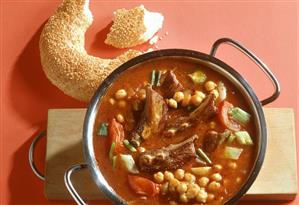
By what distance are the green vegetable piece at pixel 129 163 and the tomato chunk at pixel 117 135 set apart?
0.11ft

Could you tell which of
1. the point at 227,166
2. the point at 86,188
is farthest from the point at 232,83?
the point at 86,188

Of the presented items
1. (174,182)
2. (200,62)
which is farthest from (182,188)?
(200,62)

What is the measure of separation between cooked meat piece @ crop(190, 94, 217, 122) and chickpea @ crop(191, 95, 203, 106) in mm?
19

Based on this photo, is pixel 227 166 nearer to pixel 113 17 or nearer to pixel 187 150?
pixel 187 150

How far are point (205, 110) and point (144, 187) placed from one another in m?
Answer: 0.36

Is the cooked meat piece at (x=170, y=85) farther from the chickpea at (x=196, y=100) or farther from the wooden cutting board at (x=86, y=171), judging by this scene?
the wooden cutting board at (x=86, y=171)

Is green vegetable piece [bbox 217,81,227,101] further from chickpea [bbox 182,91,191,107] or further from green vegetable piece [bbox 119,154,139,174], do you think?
green vegetable piece [bbox 119,154,139,174]

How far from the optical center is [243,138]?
84.4 inches

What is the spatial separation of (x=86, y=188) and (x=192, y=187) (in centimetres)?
59

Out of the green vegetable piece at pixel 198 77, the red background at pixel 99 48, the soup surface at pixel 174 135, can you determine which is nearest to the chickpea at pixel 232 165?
the soup surface at pixel 174 135

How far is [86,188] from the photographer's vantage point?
8.18 feet

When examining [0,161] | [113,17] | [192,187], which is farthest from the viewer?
[113,17]

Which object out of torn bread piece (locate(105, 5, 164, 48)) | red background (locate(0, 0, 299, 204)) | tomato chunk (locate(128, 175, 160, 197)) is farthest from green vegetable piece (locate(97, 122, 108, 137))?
torn bread piece (locate(105, 5, 164, 48))

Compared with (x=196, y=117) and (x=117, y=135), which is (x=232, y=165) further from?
(x=117, y=135)
